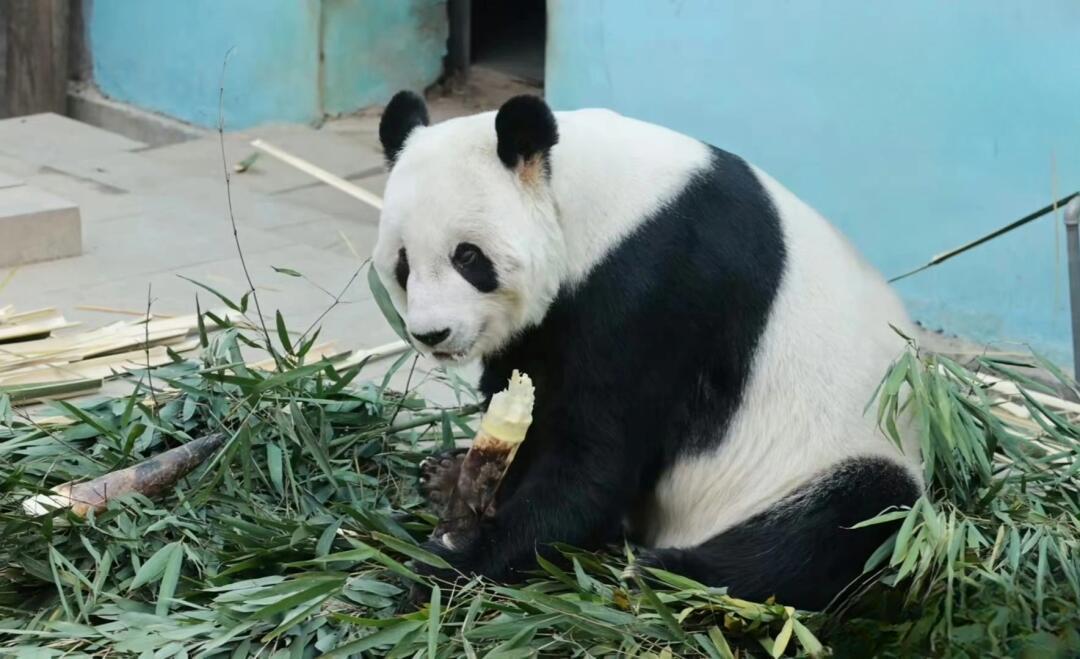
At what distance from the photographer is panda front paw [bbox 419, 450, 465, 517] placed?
3576 mm

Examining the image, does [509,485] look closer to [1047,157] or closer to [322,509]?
[322,509]

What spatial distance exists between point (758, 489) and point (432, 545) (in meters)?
0.75

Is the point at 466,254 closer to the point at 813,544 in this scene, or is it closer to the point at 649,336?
the point at 649,336

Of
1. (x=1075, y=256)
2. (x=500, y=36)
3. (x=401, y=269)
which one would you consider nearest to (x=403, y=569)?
(x=401, y=269)

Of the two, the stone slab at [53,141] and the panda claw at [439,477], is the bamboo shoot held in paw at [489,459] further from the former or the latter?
the stone slab at [53,141]

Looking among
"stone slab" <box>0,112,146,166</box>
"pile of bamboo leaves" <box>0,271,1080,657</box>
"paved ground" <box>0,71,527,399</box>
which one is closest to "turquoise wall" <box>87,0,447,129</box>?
"paved ground" <box>0,71,527,399</box>

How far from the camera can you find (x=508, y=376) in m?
3.26

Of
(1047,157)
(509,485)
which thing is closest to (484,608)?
(509,485)

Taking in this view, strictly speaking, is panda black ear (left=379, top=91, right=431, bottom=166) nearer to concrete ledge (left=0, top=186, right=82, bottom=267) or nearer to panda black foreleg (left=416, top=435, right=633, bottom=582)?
panda black foreleg (left=416, top=435, right=633, bottom=582)

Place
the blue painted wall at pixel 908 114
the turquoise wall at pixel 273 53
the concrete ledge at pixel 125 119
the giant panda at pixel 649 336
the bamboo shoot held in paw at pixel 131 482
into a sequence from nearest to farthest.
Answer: the giant panda at pixel 649 336
the bamboo shoot held in paw at pixel 131 482
the blue painted wall at pixel 908 114
the turquoise wall at pixel 273 53
the concrete ledge at pixel 125 119

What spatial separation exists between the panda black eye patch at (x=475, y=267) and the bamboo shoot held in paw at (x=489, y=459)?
23cm

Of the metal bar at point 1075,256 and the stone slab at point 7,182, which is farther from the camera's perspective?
the stone slab at point 7,182

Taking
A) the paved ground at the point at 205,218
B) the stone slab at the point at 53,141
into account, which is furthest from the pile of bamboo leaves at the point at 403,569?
the stone slab at the point at 53,141

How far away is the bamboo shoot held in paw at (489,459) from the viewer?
3.13m
